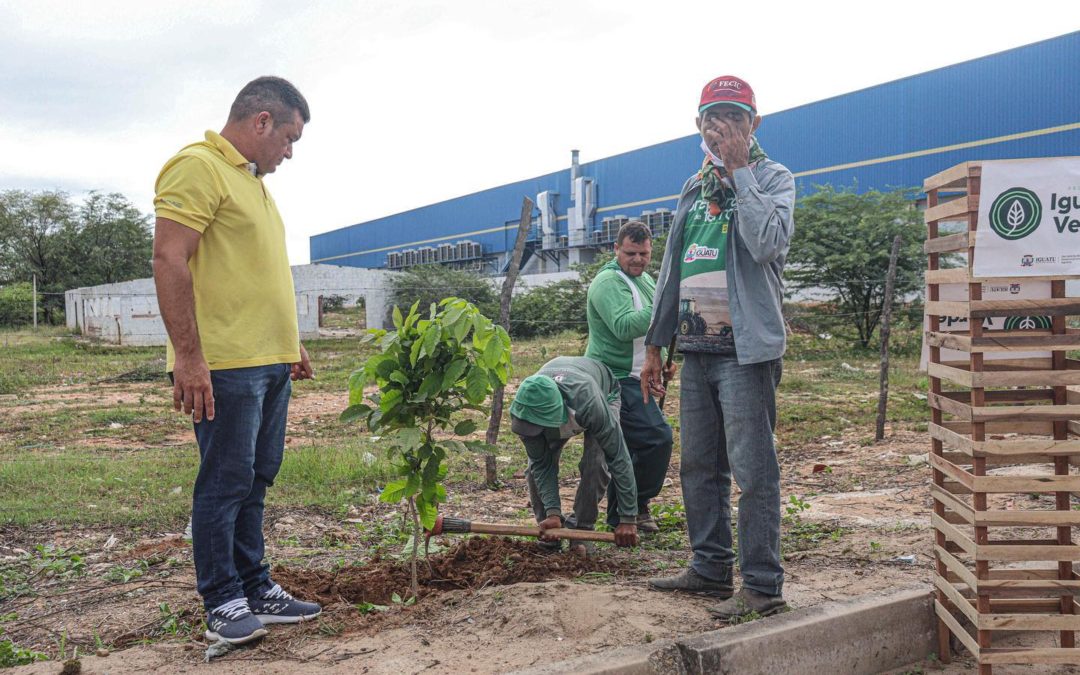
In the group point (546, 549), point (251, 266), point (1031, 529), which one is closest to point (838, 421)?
point (1031, 529)

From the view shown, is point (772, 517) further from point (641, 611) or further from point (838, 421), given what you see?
point (838, 421)

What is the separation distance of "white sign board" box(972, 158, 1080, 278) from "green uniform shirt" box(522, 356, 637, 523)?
1.97m

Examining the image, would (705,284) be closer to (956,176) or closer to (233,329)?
(956,176)

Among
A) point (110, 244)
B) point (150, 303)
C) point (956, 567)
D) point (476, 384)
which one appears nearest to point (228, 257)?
point (476, 384)

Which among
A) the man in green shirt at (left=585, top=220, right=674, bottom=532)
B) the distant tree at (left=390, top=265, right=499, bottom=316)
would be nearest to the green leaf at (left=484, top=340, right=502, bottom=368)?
the man in green shirt at (left=585, top=220, right=674, bottom=532)

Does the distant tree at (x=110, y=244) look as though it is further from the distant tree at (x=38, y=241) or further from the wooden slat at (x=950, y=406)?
the wooden slat at (x=950, y=406)

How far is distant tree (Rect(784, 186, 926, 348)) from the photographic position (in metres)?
17.4

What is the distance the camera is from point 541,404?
4.12 metres

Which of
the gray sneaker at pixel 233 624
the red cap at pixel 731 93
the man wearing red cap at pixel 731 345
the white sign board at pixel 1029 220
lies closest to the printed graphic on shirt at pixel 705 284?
the man wearing red cap at pixel 731 345

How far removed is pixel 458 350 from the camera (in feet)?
11.5

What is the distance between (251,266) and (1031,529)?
4.04 meters

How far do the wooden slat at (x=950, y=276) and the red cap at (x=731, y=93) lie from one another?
902 mm

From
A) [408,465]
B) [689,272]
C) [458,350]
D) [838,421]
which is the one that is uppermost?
[689,272]

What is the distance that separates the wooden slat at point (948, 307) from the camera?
283 cm
